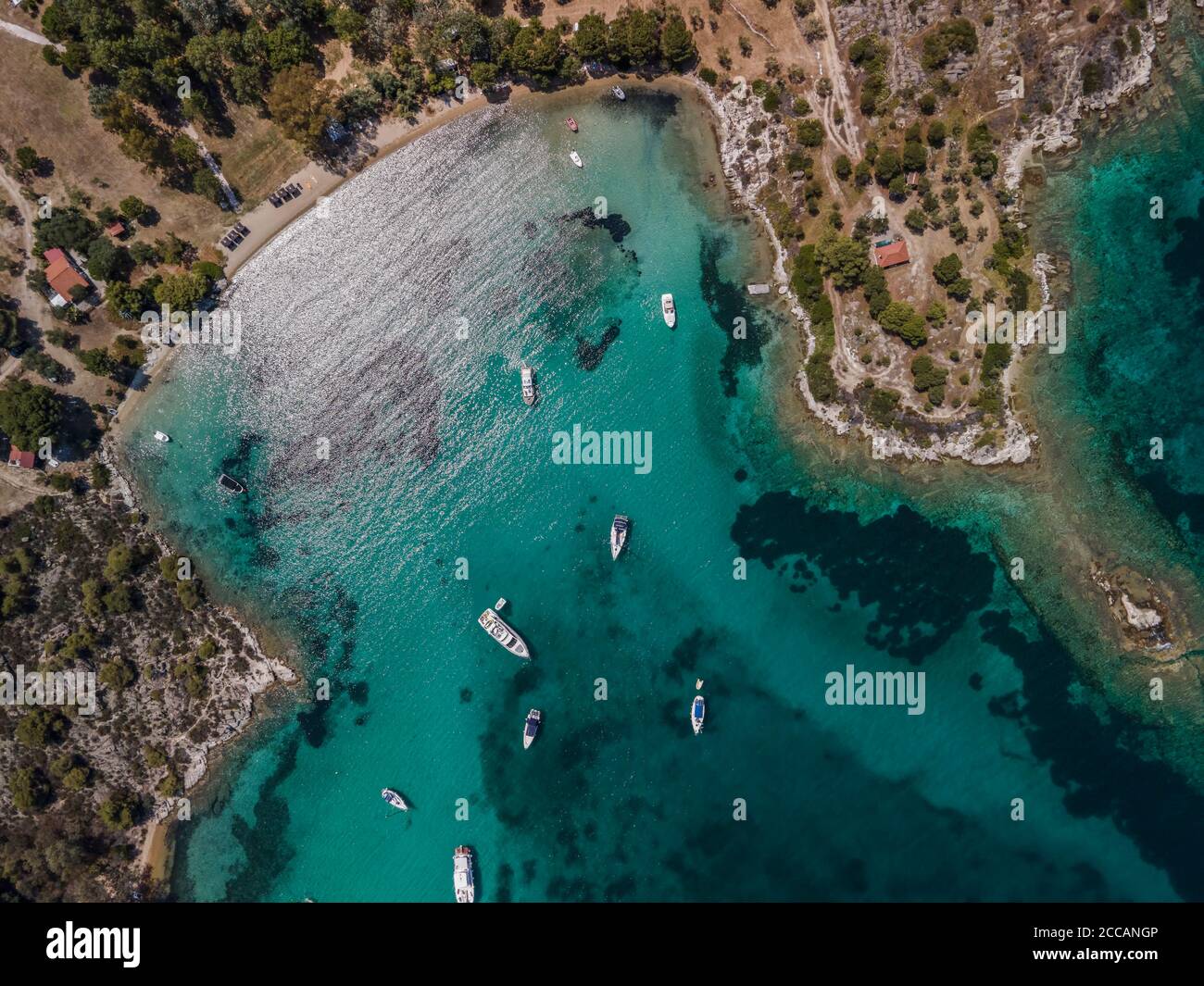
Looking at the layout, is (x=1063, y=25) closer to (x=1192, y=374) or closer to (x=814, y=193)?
(x=814, y=193)

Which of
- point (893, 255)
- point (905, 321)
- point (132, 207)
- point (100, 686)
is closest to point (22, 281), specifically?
point (132, 207)

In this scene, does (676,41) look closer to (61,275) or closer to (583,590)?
(583,590)

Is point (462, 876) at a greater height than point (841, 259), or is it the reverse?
point (841, 259)

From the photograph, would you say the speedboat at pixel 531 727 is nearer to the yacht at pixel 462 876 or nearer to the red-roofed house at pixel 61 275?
the yacht at pixel 462 876

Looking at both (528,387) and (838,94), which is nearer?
(838,94)
